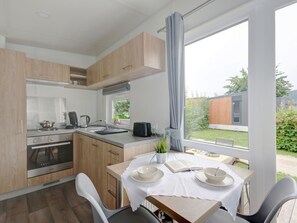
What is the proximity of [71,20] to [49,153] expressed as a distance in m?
2.00

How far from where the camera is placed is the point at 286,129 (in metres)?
1.16

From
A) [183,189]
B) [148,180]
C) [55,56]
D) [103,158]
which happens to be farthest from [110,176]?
[55,56]

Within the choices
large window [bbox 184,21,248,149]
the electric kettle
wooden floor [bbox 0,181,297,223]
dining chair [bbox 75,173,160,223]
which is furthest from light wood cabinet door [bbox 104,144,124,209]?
the electric kettle

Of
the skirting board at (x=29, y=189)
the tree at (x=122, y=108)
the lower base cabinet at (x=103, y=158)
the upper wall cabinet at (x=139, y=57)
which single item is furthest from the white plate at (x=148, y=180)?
the skirting board at (x=29, y=189)

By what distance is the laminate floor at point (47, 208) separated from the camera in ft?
5.67

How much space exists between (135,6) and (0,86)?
6.72 ft

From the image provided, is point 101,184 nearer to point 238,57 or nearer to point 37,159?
point 37,159

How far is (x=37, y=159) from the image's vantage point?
2361mm

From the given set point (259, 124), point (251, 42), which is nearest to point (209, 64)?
point (251, 42)

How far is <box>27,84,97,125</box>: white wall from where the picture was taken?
2.92 meters

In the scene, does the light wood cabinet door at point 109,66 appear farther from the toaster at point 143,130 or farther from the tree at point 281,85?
the tree at point 281,85

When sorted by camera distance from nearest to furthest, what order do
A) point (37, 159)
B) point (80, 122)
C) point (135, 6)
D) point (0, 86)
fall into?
point (135, 6) → point (0, 86) → point (37, 159) → point (80, 122)

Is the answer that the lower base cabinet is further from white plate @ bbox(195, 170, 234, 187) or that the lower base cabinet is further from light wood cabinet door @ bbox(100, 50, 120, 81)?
light wood cabinet door @ bbox(100, 50, 120, 81)

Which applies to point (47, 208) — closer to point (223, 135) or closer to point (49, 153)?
point (49, 153)
